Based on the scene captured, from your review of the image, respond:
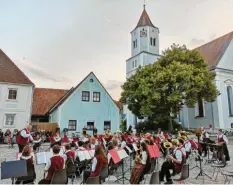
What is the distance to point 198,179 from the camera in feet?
25.3

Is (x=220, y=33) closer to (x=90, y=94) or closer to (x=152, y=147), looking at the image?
(x=90, y=94)

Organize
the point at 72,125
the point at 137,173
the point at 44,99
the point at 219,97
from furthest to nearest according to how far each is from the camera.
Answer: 1. the point at 44,99
2. the point at 219,97
3. the point at 72,125
4. the point at 137,173

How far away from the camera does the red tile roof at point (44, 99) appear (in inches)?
1148

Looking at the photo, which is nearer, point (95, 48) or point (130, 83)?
point (95, 48)

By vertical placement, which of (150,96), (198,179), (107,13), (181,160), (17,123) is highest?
(107,13)

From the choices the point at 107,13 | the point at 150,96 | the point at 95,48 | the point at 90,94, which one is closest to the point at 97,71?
the point at 90,94

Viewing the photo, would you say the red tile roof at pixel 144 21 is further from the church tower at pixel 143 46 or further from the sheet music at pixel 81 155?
the sheet music at pixel 81 155

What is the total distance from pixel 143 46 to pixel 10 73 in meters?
27.4

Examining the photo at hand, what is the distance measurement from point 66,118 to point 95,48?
8.92m

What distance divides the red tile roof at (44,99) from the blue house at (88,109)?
291 cm

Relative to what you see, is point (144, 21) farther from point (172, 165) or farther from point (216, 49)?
point (172, 165)

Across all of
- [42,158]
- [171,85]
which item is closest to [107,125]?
[171,85]

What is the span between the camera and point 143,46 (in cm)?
4362

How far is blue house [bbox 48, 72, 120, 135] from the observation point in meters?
24.5
